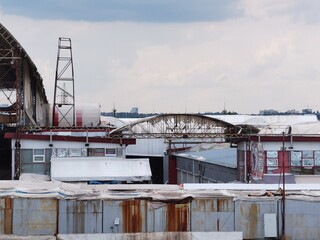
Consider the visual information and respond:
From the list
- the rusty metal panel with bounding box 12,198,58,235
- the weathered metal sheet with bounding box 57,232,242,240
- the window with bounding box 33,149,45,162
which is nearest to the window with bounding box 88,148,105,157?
the window with bounding box 33,149,45,162

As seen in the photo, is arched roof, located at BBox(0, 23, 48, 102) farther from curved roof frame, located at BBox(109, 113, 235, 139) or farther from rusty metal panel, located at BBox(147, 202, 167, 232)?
rusty metal panel, located at BBox(147, 202, 167, 232)

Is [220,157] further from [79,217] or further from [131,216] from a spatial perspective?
[79,217]

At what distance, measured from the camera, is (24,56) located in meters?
42.5

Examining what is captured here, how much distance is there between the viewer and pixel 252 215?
1836cm

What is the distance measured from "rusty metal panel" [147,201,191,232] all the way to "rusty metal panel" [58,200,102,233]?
166 centimetres

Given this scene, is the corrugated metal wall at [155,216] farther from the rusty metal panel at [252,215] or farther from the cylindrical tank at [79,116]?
the cylindrical tank at [79,116]

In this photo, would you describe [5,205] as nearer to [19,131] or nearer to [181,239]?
[181,239]

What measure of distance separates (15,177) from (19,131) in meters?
3.43

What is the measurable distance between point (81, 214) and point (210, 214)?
4.07m

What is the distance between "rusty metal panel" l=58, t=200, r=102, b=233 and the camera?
1794cm

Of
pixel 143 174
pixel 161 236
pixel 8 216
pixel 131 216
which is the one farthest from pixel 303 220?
pixel 143 174

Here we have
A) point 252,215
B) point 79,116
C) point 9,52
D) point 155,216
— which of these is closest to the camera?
point 155,216

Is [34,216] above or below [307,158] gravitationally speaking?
below

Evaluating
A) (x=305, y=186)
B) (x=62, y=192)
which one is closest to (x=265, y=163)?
(x=305, y=186)
